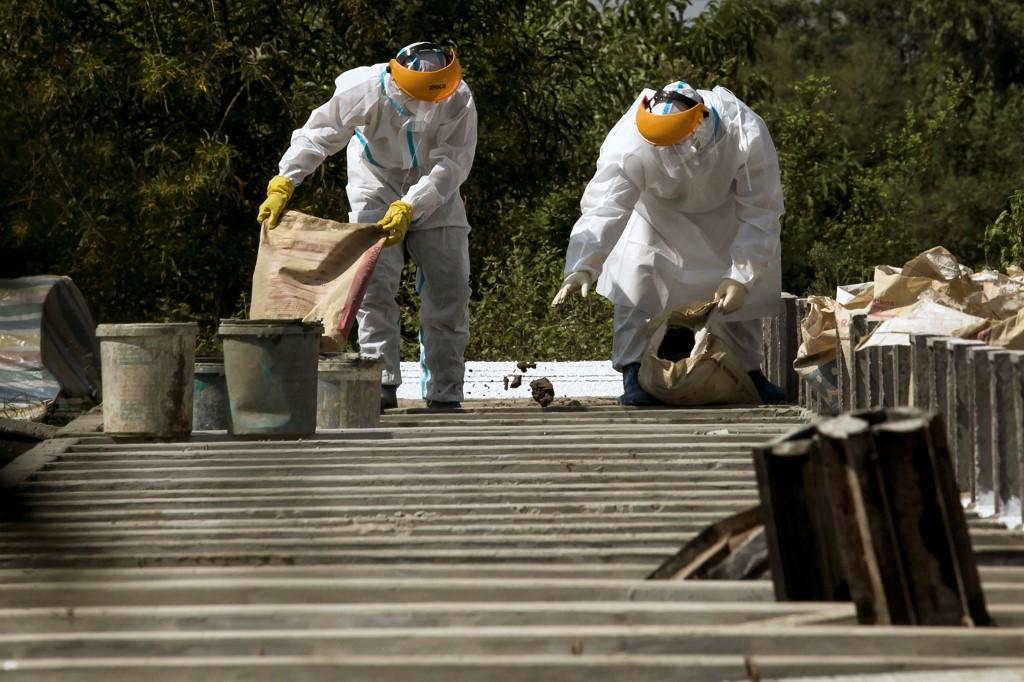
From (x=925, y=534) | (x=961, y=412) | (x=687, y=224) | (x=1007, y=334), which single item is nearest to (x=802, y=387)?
(x=687, y=224)

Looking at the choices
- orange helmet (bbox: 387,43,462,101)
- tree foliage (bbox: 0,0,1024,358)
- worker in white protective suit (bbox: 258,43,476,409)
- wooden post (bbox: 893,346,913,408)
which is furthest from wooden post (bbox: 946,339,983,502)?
tree foliage (bbox: 0,0,1024,358)

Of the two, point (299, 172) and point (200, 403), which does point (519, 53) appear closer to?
point (299, 172)

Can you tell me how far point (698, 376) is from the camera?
19.6 ft

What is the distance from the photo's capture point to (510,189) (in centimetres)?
1038

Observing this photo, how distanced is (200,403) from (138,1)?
16.8 feet

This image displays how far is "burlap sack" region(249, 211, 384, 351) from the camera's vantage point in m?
5.71

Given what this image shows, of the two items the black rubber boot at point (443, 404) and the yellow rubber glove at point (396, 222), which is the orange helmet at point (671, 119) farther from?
the black rubber boot at point (443, 404)

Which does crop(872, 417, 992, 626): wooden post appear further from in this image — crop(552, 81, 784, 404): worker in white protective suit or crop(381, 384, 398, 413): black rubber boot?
crop(381, 384, 398, 413): black rubber boot

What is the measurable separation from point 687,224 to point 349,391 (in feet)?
5.77

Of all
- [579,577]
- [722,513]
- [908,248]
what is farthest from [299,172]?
[908,248]

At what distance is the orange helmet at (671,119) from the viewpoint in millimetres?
6059

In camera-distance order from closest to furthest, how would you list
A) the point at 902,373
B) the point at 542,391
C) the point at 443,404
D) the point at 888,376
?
the point at 902,373 → the point at 888,376 → the point at 443,404 → the point at 542,391

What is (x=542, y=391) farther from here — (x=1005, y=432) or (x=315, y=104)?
(x=315, y=104)

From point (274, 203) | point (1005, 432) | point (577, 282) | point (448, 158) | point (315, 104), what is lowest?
point (1005, 432)
